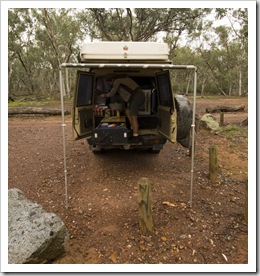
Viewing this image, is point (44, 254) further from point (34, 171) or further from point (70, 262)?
point (34, 171)

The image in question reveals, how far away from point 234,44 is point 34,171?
36.4 meters

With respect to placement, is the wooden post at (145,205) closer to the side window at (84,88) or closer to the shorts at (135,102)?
the shorts at (135,102)

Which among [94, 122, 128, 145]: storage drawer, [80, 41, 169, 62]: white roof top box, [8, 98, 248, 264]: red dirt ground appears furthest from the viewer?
[94, 122, 128, 145]: storage drawer

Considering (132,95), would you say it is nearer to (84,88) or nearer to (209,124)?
(84,88)

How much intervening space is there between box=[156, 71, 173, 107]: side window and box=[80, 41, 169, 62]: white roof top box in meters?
1.07

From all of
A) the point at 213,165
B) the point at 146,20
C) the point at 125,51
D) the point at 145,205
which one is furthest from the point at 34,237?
the point at 146,20

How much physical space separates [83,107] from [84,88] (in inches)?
17.4

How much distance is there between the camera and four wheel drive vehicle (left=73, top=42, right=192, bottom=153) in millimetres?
4840

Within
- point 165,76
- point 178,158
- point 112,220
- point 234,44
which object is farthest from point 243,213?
point 234,44

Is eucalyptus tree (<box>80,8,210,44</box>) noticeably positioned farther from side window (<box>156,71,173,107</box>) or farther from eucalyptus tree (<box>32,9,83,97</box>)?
side window (<box>156,71,173,107</box>)

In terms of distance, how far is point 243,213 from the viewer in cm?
459

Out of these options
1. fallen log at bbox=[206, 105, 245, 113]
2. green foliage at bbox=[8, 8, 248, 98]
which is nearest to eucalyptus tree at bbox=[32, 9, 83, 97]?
green foliage at bbox=[8, 8, 248, 98]

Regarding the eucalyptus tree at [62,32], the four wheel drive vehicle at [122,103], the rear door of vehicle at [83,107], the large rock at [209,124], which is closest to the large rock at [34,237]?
the four wheel drive vehicle at [122,103]

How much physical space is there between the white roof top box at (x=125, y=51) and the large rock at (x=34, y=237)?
2.85 meters
